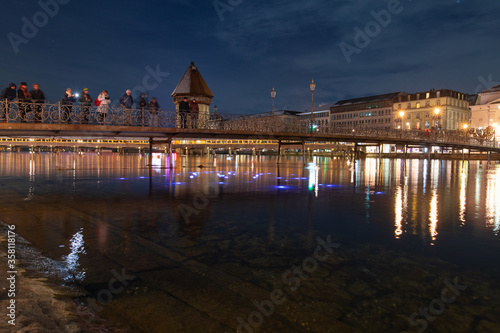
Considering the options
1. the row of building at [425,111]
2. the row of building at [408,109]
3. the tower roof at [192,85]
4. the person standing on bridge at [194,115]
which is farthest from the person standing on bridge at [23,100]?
the row of building at [425,111]

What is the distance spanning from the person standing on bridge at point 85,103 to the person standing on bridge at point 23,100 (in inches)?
113

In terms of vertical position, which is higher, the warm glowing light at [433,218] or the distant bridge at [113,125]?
the distant bridge at [113,125]

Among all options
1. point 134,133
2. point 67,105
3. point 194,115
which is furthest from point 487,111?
point 67,105

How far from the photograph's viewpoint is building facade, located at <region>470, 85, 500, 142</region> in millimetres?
91631

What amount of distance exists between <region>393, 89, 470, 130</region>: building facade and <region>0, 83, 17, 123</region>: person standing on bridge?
10927 cm

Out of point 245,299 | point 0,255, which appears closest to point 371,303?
point 245,299

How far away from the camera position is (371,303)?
3975 millimetres

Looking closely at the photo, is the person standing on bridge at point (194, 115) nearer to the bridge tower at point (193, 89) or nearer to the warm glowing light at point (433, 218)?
the warm glowing light at point (433, 218)

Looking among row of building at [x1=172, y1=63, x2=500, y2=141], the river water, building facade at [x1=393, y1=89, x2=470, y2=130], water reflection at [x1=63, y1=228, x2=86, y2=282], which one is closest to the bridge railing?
the river water

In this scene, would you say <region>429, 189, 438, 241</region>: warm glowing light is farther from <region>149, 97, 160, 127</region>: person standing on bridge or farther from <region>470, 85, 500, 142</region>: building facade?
<region>470, 85, 500, 142</region>: building facade

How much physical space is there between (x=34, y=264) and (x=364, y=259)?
543cm

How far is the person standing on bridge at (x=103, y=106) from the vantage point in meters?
21.2

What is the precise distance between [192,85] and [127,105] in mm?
64531

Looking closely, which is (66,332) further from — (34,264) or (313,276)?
(313,276)
